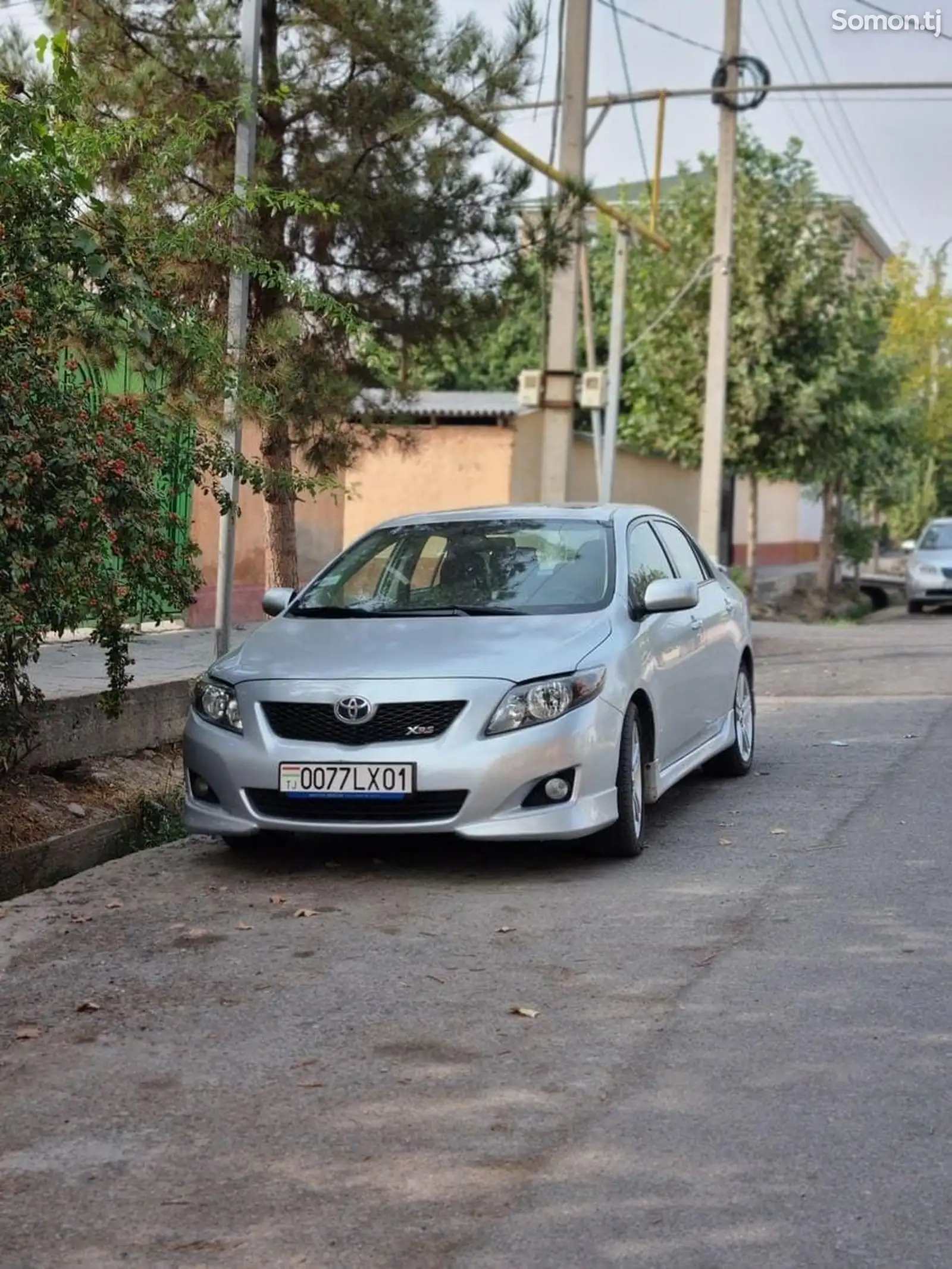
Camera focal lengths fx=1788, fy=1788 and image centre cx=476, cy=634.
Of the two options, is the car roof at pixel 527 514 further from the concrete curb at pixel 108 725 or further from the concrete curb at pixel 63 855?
the concrete curb at pixel 63 855

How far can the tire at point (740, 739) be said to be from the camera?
9.86 meters

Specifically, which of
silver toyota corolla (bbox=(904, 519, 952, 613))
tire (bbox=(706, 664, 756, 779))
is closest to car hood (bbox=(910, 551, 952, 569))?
silver toyota corolla (bbox=(904, 519, 952, 613))

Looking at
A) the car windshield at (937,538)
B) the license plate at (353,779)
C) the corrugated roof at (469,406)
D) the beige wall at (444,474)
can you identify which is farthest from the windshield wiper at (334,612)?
the car windshield at (937,538)

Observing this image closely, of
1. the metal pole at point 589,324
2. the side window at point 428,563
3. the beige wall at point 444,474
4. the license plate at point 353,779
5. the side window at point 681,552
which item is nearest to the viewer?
the license plate at point 353,779

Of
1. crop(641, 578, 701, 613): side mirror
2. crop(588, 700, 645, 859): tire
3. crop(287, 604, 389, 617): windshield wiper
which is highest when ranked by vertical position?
crop(641, 578, 701, 613): side mirror

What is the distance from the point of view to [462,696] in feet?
22.9

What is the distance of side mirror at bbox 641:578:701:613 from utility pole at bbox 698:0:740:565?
14029mm

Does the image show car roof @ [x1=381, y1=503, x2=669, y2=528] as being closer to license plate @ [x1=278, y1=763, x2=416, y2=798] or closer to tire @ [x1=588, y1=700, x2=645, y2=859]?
tire @ [x1=588, y1=700, x2=645, y2=859]

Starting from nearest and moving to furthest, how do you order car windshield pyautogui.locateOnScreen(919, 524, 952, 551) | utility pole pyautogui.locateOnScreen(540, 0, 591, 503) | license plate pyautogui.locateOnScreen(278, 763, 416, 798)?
license plate pyautogui.locateOnScreen(278, 763, 416, 798), utility pole pyautogui.locateOnScreen(540, 0, 591, 503), car windshield pyautogui.locateOnScreen(919, 524, 952, 551)

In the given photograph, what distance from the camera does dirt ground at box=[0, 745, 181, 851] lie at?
7840mm

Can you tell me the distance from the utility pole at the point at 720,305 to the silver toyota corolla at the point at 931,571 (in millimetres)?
8580

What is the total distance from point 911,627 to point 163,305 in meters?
18.6

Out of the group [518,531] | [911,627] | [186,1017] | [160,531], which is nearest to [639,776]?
[518,531]

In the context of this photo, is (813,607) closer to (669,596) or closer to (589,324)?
(589,324)
